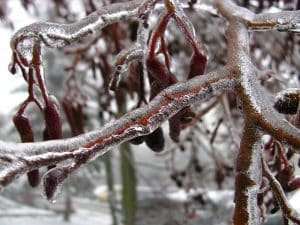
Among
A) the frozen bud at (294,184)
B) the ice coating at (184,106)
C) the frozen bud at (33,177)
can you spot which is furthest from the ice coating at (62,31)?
the frozen bud at (294,184)

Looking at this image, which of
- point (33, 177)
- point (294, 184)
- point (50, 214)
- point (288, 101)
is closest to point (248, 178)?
point (288, 101)

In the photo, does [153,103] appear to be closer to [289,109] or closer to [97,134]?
[97,134]

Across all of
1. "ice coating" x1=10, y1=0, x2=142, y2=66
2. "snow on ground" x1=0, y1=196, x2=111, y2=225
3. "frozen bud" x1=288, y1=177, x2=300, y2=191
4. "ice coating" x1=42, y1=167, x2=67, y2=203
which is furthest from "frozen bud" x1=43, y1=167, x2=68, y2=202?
"snow on ground" x1=0, y1=196, x2=111, y2=225

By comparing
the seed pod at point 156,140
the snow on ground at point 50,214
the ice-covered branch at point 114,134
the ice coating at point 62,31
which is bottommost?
the snow on ground at point 50,214

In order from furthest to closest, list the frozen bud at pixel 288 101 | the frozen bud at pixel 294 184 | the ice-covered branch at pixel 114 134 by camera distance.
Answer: the frozen bud at pixel 294 184 < the frozen bud at pixel 288 101 < the ice-covered branch at pixel 114 134

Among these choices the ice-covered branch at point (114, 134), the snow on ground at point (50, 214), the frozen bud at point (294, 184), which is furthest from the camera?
the snow on ground at point (50, 214)

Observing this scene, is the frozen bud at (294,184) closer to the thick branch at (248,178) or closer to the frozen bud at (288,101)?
the frozen bud at (288,101)

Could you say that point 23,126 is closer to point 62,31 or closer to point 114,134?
point 62,31
